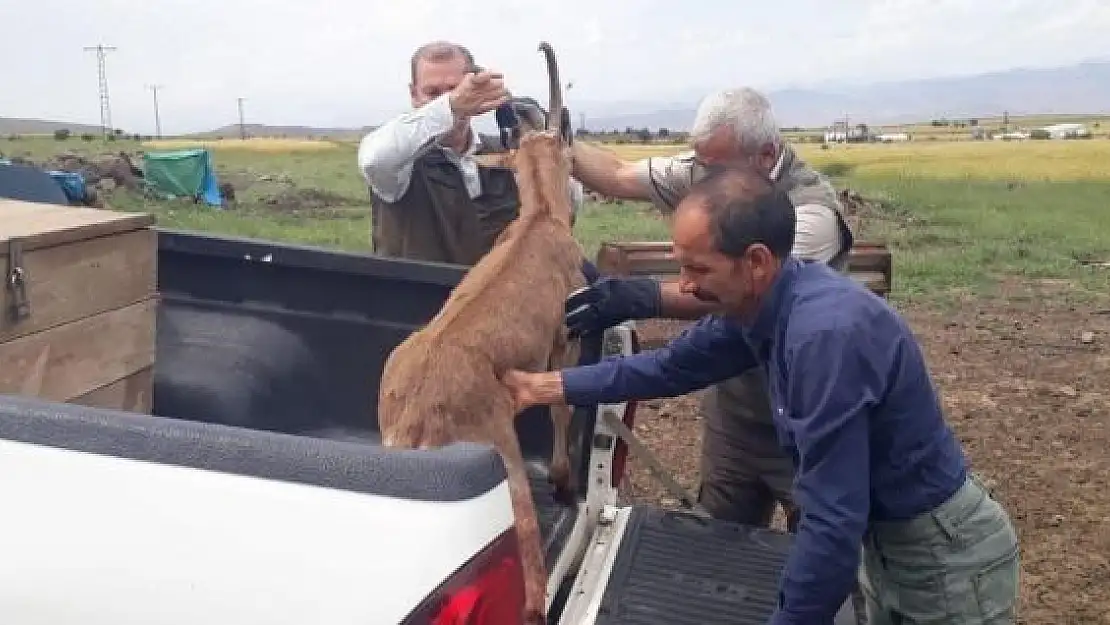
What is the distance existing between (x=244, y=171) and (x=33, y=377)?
4475 cm

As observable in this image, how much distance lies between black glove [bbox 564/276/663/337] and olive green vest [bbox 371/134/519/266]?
1158 millimetres

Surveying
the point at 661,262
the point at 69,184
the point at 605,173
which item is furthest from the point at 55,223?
the point at 69,184

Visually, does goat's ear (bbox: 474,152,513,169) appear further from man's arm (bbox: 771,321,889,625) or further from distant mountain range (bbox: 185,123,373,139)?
distant mountain range (bbox: 185,123,373,139)

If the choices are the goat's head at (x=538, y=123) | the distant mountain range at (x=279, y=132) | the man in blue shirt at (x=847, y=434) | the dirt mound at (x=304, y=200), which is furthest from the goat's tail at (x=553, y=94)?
the distant mountain range at (x=279, y=132)

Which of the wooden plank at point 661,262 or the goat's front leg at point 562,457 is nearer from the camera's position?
the goat's front leg at point 562,457

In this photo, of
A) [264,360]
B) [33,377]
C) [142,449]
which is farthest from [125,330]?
[142,449]

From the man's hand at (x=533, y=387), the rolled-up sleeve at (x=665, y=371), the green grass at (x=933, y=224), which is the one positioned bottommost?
the green grass at (x=933, y=224)

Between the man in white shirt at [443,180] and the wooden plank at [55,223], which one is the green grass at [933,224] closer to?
the man in white shirt at [443,180]

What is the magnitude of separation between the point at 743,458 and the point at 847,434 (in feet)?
7.18

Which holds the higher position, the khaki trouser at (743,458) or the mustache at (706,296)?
the mustache at (706,296)

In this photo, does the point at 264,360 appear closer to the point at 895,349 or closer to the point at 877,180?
the point at 895,349

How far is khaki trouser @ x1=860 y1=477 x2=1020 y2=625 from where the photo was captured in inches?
120

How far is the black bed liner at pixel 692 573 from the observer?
3.66 metres

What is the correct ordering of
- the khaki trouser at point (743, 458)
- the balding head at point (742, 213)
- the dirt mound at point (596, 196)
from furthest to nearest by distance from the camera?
1. the dirt mound at point (596, 196)
2. the khaki trouser at point (743, 458)
3. the balding head at point (742, 213)
